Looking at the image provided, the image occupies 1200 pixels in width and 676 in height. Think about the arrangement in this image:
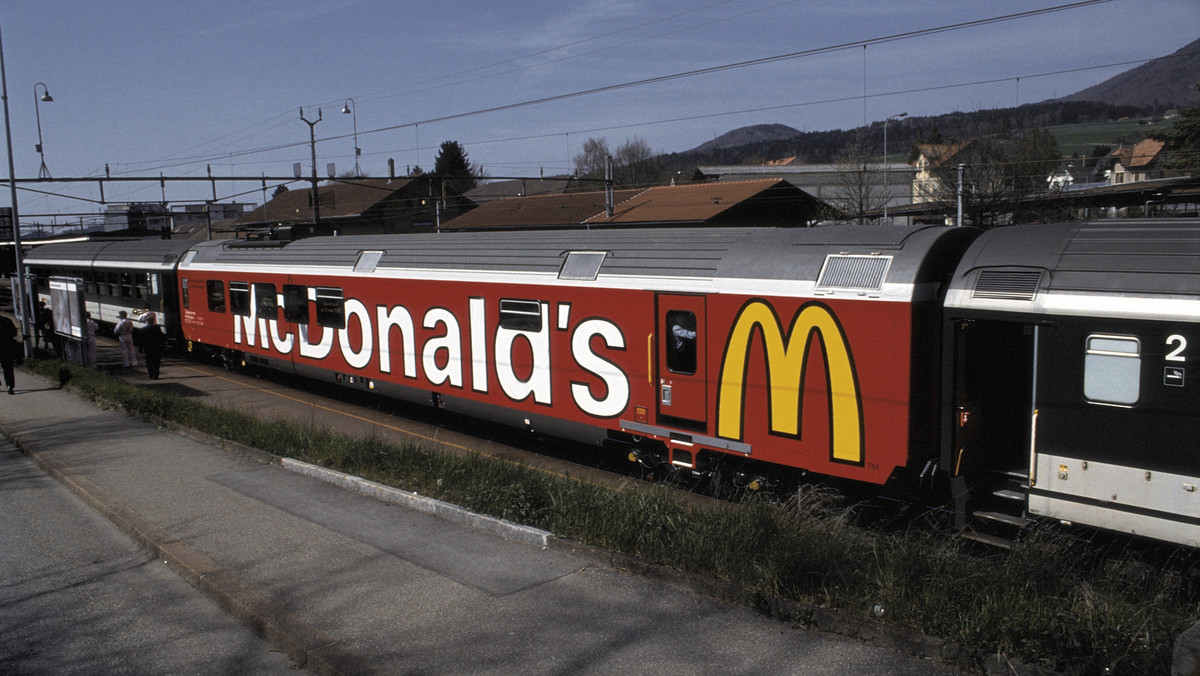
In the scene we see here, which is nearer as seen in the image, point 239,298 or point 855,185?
A: point 239,298

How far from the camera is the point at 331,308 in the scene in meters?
17.4

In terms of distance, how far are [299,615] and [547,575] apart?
1.89 m

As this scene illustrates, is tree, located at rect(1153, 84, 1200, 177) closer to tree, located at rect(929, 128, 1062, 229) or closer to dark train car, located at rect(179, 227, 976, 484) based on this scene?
tree, located at rect(929, 128, 1062, 229)

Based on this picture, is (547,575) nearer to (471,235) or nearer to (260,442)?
(260,442)

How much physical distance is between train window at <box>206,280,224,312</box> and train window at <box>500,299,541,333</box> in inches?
478

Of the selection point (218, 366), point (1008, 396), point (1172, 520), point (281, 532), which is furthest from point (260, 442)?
point (218, 366)

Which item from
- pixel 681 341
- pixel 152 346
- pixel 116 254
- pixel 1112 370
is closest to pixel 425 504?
pixel 681 341

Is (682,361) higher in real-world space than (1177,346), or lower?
lower

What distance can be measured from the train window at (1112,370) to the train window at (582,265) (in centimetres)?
607

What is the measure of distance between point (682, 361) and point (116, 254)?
26.4 meters

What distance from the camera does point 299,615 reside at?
636 centimetres

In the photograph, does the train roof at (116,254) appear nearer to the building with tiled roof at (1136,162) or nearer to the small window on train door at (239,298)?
the small window on train door at (239,298)

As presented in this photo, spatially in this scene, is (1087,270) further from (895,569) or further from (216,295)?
(216,295)

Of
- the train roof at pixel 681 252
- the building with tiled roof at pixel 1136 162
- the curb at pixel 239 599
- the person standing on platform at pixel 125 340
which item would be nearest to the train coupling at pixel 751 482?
the train roof at pixel 681 252
